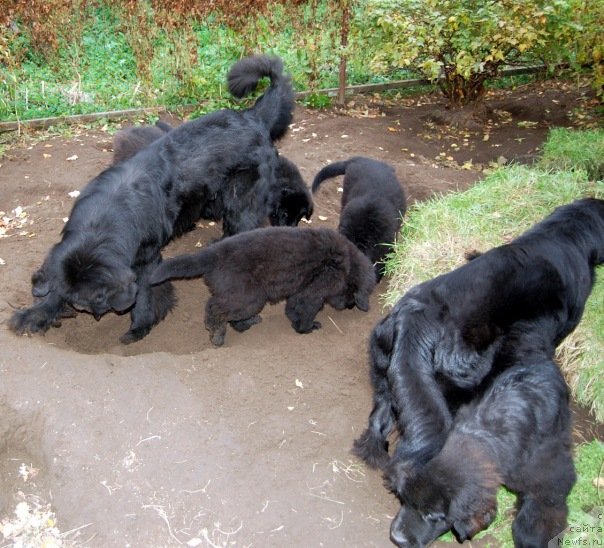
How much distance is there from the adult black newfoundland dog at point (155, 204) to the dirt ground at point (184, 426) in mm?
355

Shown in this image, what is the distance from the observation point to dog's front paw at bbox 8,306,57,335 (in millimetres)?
4742

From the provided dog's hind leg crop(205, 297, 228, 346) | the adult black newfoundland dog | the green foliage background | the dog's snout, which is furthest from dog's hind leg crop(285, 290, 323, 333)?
the green foliage background

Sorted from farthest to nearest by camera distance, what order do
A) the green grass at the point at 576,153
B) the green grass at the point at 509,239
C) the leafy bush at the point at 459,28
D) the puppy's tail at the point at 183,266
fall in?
the leafy bush at the point at 459,28 → the green grass at the point at 576,153 → the puppy's tail at the point at 183,266 → the green grass at the point at 509,239

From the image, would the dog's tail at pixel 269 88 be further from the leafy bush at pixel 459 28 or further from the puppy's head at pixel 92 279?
the leafy bush at pixel 459 28

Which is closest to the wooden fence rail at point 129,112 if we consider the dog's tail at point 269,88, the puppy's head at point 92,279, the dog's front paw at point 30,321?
the dog's tail at point 269,88

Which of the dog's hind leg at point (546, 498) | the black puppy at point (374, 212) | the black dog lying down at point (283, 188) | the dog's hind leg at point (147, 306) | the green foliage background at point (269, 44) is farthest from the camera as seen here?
the green foliage background at point (269, 44)

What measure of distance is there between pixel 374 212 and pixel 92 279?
2.83 metres

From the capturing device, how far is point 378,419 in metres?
3.91

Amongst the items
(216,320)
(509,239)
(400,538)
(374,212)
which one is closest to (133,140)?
(216,320)

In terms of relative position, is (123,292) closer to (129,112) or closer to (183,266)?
(183,266)

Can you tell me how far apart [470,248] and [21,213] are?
449 cm

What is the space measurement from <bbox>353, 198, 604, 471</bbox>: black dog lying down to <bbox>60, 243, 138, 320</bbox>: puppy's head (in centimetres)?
186

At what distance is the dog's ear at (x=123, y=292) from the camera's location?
14.1 feet

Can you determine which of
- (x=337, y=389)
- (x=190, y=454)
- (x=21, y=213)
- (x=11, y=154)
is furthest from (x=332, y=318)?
(x=11, y=154)
